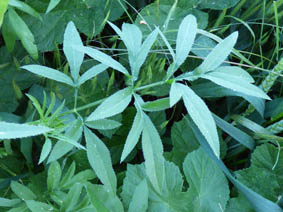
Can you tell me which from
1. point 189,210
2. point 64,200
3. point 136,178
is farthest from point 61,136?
point 189,210

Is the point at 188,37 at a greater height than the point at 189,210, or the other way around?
the point at 188,37

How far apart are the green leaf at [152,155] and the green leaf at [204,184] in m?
0.22

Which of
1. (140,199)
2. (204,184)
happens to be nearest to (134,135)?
(140,199)

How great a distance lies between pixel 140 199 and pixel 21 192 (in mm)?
287

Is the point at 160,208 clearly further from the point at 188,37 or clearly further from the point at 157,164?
the point at 188,37

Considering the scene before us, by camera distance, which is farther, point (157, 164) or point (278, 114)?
point (278, 114)

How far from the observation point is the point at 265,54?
4.09 feet

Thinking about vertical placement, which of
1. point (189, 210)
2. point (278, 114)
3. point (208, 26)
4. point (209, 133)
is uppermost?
point (208, 26)

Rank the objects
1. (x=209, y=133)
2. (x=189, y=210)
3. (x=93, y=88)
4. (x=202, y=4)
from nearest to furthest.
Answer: (x=209, y=133)
(x=189, y=210)
(x=93, y=88)
(x=202, y=4)

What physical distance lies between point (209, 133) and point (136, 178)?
1.04 ft

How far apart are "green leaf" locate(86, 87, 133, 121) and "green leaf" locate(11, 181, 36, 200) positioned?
0.95ft

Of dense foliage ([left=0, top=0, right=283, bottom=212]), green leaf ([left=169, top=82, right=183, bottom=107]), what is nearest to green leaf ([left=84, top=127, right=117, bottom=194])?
dense foliage ([left=0, top=0, right=283, bottom=212])

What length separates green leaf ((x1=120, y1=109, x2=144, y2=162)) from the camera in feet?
2.33

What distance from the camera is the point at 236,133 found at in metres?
1.04
